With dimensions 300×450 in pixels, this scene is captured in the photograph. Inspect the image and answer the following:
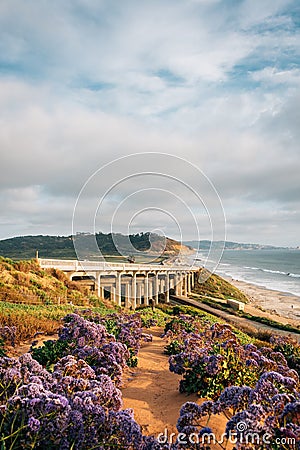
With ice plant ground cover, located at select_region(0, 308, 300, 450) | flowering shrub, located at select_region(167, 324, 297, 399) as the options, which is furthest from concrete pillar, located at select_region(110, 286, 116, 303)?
ice plant ground cover, located at select_region(0, 308, 300, 450)

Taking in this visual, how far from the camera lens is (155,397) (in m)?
5.57

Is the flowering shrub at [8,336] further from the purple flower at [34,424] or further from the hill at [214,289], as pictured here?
the hill at [214,289]

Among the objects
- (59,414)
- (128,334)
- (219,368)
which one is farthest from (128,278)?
(59,414)

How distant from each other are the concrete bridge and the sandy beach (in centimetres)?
988

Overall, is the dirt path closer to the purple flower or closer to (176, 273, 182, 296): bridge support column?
the purple flower

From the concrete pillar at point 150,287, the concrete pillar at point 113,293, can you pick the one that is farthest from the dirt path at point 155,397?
the concrete pillar at point 150,287

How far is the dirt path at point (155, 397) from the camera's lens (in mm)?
4539

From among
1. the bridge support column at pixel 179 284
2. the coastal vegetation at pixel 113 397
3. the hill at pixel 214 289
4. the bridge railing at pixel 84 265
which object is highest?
the bridge railing at pixel 84 265

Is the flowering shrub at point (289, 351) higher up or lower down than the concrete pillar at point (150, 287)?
higher up

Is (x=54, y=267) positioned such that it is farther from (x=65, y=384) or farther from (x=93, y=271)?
(x=65, y=384)

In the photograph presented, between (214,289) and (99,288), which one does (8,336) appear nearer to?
(99,288)

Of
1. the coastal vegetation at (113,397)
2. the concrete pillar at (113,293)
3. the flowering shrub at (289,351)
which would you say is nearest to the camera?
the coastal vegetation at (113,397)

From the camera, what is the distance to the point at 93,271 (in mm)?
29500

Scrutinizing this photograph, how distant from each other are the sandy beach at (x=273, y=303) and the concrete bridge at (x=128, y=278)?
9.88 m
